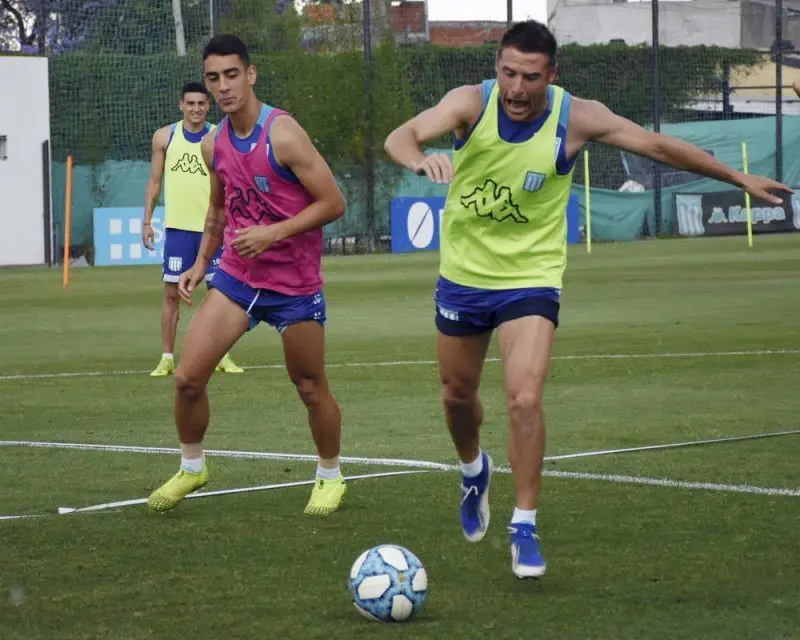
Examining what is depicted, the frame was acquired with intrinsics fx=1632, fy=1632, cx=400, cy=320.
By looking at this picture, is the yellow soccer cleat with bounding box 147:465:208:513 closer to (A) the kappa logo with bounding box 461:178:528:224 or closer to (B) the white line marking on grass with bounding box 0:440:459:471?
(B) the white line marking on grass with bounding box 0:440:459:471

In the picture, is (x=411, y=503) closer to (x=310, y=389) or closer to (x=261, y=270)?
(x=310, y=389)

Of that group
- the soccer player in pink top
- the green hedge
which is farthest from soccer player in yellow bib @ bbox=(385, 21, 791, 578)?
the green hedge

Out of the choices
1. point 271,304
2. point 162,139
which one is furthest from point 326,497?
point 162,139

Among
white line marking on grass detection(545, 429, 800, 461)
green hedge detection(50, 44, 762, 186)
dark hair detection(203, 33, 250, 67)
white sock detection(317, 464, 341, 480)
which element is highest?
green hedge detection(50, 44, 762, 186)

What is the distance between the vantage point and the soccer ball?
16.9ft

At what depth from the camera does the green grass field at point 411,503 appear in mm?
5262

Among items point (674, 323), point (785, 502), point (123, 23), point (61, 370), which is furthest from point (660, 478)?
point (123, 23)

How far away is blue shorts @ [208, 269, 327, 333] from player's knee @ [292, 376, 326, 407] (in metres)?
0.25

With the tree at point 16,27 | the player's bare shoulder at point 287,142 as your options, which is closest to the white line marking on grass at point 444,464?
the player's bare shoulder at point 287,142

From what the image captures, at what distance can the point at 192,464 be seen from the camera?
7367 millimetres

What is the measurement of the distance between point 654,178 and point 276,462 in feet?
110

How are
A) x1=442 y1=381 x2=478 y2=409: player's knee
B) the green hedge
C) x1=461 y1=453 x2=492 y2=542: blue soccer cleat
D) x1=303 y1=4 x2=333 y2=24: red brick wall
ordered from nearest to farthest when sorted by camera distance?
x1=461 y1=453 x2=492 y2=542: blue soccer cleat → x1=442 y1=381 x2=478 y2=409: player's knee → the green hedge → x1=303 y1=4 x2=333 y2=24: red brick wall

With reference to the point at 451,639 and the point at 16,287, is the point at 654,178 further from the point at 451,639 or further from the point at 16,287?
the point at 451,639

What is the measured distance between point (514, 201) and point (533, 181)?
116mm
